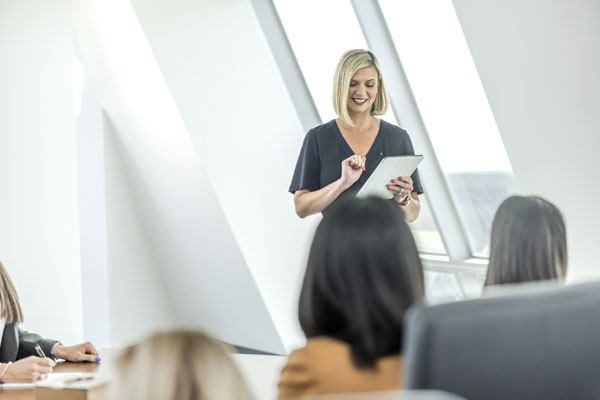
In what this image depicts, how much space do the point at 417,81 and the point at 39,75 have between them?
2.16 metres

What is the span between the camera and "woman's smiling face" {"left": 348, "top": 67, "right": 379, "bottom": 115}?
345 centimetres

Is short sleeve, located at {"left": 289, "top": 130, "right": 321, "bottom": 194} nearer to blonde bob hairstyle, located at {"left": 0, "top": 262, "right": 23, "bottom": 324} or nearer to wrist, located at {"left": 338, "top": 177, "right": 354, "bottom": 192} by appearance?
wrist, located at {"left": 338, "top": 177, "right": 354, "bottom": 192}

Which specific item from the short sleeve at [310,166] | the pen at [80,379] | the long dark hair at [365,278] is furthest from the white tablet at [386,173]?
the long dark hair at [365,278]

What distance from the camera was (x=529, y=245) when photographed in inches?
77.5

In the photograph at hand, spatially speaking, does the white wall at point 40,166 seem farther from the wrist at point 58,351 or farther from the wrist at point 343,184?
the wrist at point 343,184

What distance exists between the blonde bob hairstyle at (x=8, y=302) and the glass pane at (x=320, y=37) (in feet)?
9.85

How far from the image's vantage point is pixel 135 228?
22.5 ft

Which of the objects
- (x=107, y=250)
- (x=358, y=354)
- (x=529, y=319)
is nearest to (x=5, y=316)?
(x=358, y=354)

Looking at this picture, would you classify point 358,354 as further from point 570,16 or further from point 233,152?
point 233,152

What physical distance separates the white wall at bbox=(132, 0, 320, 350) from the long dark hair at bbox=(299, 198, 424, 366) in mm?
3752

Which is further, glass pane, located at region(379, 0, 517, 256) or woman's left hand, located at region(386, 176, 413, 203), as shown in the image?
glass pane, located at region(379, 0, 517, 256)

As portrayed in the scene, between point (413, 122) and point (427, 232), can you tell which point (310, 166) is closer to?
point (413, 122)

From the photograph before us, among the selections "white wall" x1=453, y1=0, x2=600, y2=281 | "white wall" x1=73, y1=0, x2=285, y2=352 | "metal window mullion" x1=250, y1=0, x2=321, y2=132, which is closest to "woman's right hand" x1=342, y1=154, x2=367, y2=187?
"white wall" x1=453, y1=0, x2=600, y2=281

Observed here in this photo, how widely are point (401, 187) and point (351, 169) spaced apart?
0.81ft
